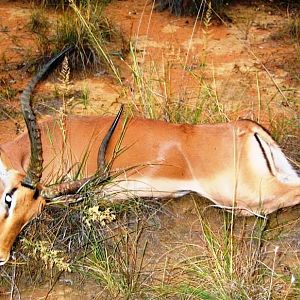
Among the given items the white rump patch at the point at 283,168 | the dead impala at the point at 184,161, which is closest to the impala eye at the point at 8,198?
the dead impala at the point at 184,161

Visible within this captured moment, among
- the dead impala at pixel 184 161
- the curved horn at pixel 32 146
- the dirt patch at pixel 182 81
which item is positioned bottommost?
the dirt patch at pixel 182 81

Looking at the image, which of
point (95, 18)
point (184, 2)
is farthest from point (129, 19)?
point (95, 18)

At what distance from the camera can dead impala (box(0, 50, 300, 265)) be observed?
3766 mm

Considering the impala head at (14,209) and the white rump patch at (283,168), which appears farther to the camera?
the white rump patch at (283,168)

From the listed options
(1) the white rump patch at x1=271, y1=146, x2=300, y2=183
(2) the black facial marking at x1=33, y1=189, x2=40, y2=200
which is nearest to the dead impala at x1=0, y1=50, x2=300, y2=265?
(1) the white rump patch at x1=271, y1=146, x2=300, y2=183

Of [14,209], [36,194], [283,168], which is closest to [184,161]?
[283,168]

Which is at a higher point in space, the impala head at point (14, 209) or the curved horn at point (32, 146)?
the curved horn at point (32, 146)

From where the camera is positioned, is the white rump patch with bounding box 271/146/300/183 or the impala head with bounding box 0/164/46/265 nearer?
the impala head with bounding box 0/164/46/265

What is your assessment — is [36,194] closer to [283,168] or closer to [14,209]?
[14,209]

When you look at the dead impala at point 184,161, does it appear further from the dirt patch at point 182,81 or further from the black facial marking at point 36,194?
the black facial marking at point 36,194

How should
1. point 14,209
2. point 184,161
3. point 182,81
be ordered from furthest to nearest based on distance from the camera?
point 182,81, point 184,161, point 14,209

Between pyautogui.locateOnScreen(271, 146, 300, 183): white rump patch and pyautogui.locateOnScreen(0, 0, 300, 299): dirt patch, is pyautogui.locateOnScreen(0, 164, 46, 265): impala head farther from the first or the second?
pyautogui.locateOnScreen(271, 146, 300, 183): white rump patch

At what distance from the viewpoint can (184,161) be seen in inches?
149

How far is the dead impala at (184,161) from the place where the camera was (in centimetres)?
377
